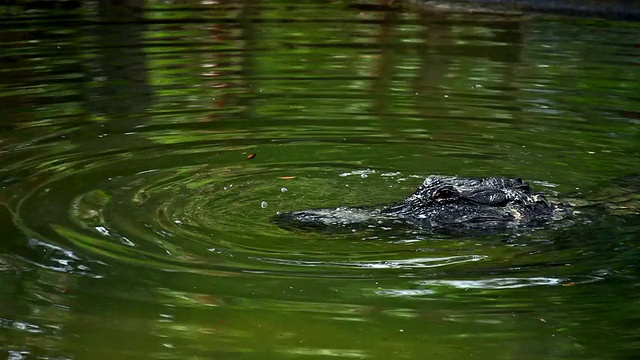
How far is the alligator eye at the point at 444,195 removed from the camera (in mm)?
6883

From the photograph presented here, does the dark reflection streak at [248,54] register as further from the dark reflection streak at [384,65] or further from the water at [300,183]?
the dark reflection streak at [384,65]

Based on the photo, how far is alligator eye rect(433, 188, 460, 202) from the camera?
6.88 meters

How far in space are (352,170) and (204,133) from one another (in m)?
1.68

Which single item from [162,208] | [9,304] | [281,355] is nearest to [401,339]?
[281,355]

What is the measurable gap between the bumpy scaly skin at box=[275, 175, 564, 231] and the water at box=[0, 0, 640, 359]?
0.18 m

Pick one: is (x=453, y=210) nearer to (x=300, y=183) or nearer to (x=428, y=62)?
(x=300, y=183)

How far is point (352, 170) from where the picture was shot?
8172 millimetres

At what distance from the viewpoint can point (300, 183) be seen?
7852mm

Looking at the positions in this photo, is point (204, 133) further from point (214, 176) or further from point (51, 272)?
point (51, 272)

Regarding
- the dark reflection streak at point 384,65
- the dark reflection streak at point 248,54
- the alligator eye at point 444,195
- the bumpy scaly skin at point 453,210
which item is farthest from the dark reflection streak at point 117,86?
the alligator eye at point 444,195

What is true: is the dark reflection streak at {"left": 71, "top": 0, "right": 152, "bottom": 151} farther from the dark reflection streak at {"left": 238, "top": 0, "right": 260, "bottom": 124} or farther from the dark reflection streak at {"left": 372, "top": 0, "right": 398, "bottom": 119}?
the dark reflection streak at {"left": 372, "top": 0, "right": 398, "bottom": 119}

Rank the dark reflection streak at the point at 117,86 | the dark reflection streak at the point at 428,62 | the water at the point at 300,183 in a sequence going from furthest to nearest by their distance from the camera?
the dark reflection streak at the point at 428,62
the dark reflection streak at the point at 117,86
the water at the point at 300,183

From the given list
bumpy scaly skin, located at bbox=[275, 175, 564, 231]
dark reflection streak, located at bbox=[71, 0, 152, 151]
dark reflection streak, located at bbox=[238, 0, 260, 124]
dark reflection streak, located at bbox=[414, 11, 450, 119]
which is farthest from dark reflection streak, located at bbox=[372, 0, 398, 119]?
bumpy scaly skin, located at bbox=[275, 175, 564, 231]

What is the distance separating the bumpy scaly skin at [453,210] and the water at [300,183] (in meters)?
0.18
